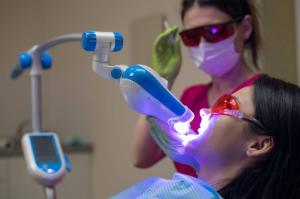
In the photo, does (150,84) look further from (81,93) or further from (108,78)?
(81,93)

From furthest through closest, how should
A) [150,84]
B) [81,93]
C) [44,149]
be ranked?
1. [81,93]
2. [44,149]
3. [150,84]

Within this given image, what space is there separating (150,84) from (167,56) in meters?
0.66

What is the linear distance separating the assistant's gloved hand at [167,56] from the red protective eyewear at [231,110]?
0.43 metres

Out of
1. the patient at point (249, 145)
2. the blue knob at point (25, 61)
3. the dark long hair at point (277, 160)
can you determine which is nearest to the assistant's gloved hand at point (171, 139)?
the patient at point (249, 145)

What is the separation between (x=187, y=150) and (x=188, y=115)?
0.15 metres

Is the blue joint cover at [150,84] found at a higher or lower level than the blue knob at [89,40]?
lower

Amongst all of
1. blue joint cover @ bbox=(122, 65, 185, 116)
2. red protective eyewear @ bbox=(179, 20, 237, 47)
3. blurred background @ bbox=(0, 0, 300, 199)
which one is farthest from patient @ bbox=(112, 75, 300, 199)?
blurred background @ bbox=(0, 0, 300, 199)

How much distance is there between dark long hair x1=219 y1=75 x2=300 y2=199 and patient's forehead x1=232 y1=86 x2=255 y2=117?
→ 0.6 inches

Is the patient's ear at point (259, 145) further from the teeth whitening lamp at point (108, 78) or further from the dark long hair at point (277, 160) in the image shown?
the teeth whitening lamp at point (108, 78)

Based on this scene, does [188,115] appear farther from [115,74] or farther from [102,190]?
[102,190]

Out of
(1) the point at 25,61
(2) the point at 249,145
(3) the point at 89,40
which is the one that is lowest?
(2) the point at 249,145

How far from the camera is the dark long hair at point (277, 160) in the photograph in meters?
0.94

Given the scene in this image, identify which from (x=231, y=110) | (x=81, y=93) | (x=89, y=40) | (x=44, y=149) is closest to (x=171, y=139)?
(x=231, y=110)

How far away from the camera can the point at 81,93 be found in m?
3.03
